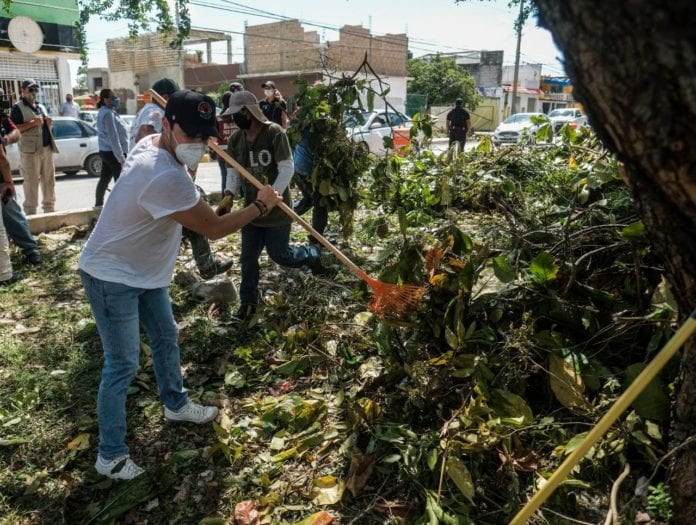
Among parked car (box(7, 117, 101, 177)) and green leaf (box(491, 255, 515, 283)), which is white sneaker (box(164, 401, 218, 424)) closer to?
green leaf (box(491, 255, 515, 283))

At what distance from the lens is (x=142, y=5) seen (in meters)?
6.72

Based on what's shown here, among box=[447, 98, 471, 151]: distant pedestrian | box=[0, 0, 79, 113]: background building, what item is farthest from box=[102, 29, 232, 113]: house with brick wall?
box=[447, 98, 471, 151]: distant pedestrian

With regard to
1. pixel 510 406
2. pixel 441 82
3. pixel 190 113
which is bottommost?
pixel 510 406

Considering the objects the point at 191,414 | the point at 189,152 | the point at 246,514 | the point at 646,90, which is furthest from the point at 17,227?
the point at 646,90

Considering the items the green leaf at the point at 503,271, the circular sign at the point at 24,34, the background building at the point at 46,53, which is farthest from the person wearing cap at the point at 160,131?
the background building at the point at 46,53

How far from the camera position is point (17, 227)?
5.52 m

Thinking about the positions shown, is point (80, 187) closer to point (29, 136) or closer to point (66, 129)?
point (66, 129)

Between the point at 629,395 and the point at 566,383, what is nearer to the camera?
the point at 629,395

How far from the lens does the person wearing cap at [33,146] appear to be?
684cm

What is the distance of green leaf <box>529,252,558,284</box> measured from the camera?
275cm

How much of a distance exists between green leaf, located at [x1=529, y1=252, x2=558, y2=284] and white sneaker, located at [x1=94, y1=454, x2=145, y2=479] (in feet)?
7.23

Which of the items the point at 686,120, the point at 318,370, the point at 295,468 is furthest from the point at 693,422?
the point at 318,370

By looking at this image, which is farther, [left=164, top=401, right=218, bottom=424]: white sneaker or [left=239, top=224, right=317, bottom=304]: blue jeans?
[left=239, top=224, right=317, bottom=304]: blue jeans

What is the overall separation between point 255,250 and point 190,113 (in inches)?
73.4
